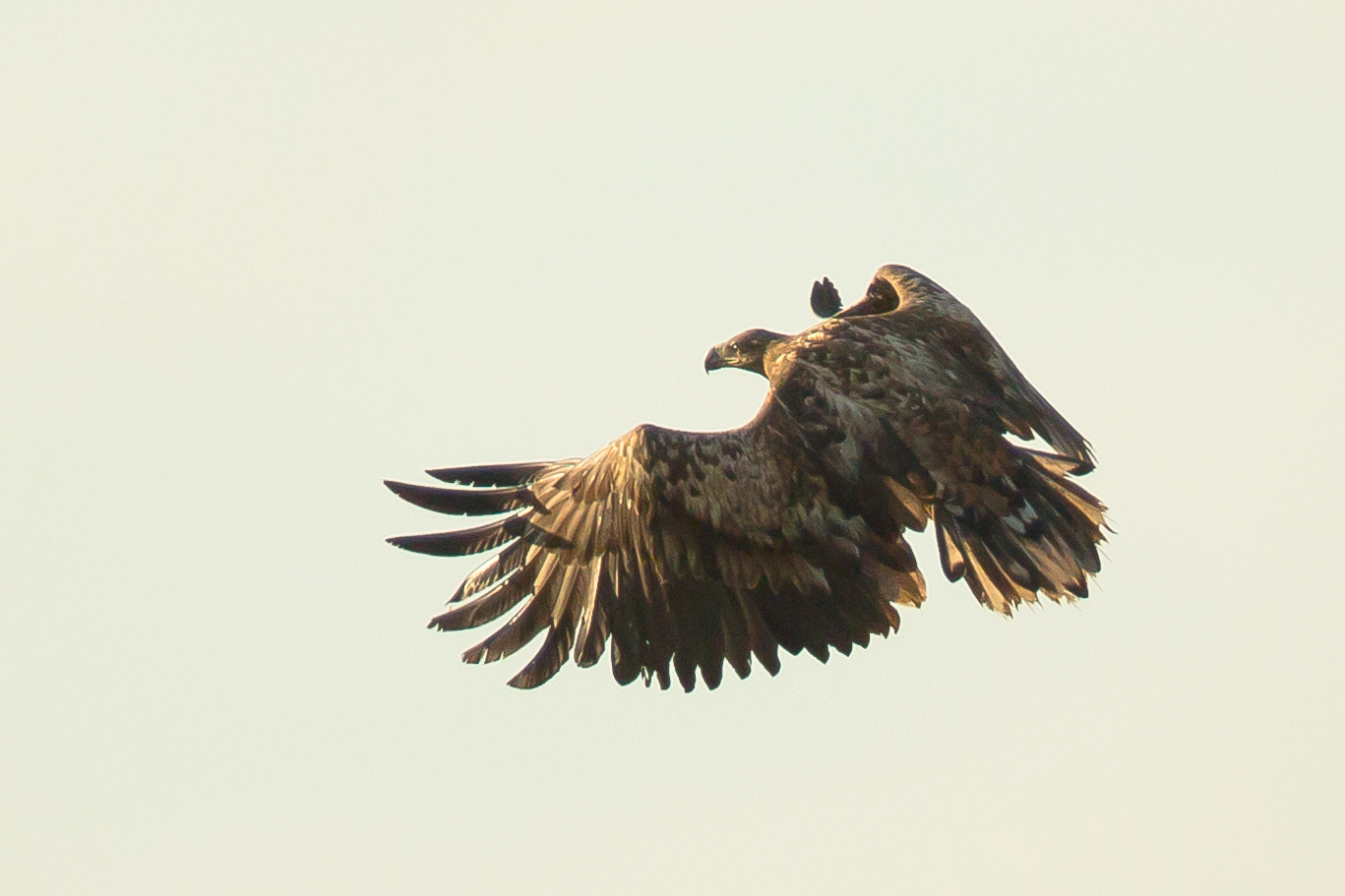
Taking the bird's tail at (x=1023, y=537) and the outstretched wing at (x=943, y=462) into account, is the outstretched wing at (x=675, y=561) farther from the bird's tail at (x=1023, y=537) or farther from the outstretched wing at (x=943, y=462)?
the bird's tail at (x=1023, y=537)

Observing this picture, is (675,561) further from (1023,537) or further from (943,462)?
(1023,537)

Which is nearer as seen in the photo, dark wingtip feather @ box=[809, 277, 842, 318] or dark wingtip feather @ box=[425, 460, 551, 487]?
dark wingtip feather @ box=[425, 460, 551, 487]

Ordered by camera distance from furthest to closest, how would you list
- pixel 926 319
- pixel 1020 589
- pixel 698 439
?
pixel 926 319 < pixel 1020 589 < pixel 698 439

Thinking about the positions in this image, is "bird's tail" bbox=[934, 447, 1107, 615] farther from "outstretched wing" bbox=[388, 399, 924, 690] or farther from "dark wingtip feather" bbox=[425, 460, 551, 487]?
"dark wingtip feather" bbox=[425, 460, 551, 487]

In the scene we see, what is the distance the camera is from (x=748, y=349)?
46.6ft

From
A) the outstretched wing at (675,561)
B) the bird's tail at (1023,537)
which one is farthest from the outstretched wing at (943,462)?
the outstretched wing at (675,561)

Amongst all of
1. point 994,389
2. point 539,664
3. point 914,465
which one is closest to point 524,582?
A: point 539,664

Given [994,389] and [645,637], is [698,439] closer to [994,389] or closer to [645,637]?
[645,637]

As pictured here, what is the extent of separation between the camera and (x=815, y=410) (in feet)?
39.9

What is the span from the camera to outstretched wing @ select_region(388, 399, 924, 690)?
38.7 feet

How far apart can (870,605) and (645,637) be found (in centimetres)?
127

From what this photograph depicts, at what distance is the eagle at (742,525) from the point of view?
11.8 metres

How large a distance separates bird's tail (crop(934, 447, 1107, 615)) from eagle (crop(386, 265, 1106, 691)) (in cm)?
2

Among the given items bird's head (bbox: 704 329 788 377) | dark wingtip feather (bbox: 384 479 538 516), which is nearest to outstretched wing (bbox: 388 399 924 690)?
dark wingtip feather (bbox: 384 479 538 516)
